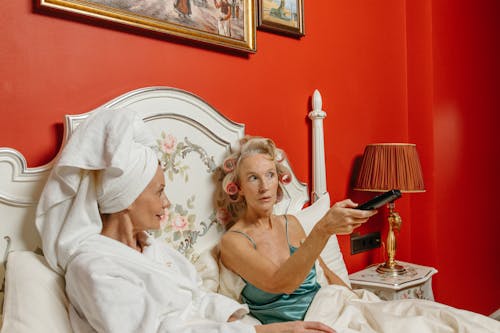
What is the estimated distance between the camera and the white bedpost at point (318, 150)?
215 cm

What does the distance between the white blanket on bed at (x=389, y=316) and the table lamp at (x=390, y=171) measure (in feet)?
2.44

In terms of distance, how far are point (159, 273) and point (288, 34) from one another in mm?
1386

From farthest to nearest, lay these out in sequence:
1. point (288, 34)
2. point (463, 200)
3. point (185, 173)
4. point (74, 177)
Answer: point (463, 200), point (288, 34), point (185, 173), point (74, 177)

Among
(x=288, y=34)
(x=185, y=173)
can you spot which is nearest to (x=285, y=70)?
(x=288, y=34)

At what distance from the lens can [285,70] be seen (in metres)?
2.14

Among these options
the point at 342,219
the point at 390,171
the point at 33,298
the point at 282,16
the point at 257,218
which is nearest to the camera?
the point at 33,298

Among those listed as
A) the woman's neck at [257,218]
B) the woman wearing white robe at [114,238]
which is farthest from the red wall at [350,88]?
the woman's neck at [257,218]

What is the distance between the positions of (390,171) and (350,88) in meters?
0.52

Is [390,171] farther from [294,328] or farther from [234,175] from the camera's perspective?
[294,328]

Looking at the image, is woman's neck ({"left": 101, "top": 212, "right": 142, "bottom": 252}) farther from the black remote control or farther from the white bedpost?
the white bedpost

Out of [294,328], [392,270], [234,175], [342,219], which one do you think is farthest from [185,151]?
[392,270]

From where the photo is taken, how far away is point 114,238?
4.06 feet

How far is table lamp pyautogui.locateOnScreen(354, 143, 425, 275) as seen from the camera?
2297 millimetres

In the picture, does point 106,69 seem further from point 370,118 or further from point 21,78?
point 370,118
